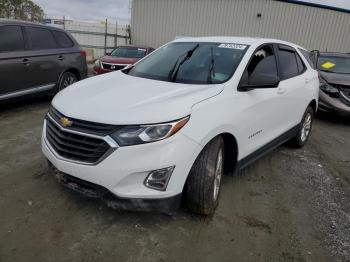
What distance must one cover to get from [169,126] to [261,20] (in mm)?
19046

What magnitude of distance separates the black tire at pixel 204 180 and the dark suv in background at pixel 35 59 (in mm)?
4416

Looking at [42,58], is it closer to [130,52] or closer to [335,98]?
[130,52]

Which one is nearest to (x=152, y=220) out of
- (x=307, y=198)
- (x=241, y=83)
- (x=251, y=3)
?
(x=241, y=83)

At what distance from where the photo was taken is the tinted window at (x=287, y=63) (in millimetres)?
4398

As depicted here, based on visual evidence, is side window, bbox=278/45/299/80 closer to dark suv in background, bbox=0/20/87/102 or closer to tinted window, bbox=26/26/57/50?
dark suv in background, bbox=0/20/87/102

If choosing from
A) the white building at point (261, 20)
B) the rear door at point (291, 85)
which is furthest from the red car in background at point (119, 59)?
the white building at point (261, 20)

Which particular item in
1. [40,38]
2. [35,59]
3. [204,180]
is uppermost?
[40,38]

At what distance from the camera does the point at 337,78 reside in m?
7.66

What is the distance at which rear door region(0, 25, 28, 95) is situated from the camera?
5.70 meters

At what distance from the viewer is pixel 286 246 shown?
2.80m

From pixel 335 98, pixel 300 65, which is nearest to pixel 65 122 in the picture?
pixel 300 65

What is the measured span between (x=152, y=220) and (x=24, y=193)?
1.36 meters

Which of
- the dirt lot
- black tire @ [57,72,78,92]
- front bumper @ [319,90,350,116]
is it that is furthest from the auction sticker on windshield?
front bumper @ [319,90,350,116]

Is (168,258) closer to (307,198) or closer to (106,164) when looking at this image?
(106,164)
